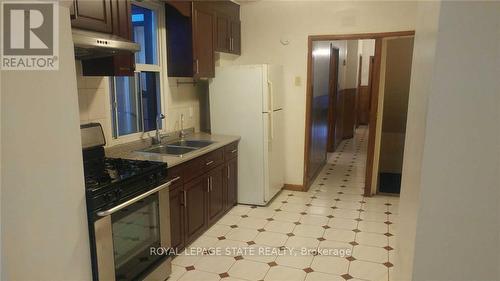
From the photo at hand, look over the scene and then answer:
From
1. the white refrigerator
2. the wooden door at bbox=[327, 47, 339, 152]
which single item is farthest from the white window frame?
the wooden door at bbox=[327, 47, 339, 152]

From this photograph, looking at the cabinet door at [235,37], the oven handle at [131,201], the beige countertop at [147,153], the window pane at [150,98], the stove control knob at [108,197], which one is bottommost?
the oven handle at [131,201]

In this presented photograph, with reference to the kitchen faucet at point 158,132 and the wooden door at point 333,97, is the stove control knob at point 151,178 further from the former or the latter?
the wooden door at point 333,97

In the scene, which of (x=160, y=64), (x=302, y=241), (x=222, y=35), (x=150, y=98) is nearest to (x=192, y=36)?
(x=160, y=64)

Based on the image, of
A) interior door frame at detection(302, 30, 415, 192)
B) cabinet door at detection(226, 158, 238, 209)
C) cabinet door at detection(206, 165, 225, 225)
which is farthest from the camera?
interior door frame at detection(302, 30, 415, 192)

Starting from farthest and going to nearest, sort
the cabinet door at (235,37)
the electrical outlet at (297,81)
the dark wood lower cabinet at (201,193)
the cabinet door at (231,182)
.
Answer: the electrical outlet at (297,81) < the cabinet door at (235,37) < the cabinet door at (231,182) < the dark wood lower cabinet at (201,193)

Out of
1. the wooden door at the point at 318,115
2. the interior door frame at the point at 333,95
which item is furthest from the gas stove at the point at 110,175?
the interior door frame at the point at 333,95

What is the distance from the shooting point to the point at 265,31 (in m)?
4.53

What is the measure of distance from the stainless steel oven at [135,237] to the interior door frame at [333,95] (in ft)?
14.7

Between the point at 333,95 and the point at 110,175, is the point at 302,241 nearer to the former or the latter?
the point at 110,175

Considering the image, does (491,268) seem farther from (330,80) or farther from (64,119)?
(330,80)

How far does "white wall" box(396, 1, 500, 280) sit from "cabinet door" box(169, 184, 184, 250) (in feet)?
7.36

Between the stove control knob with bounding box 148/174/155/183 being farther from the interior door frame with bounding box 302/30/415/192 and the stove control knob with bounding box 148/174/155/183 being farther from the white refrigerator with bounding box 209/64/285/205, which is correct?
the interior door frame with bounding box 302/30/415/192

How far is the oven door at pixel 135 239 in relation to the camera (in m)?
2.00

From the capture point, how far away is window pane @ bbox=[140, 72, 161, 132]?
355 centimetres
